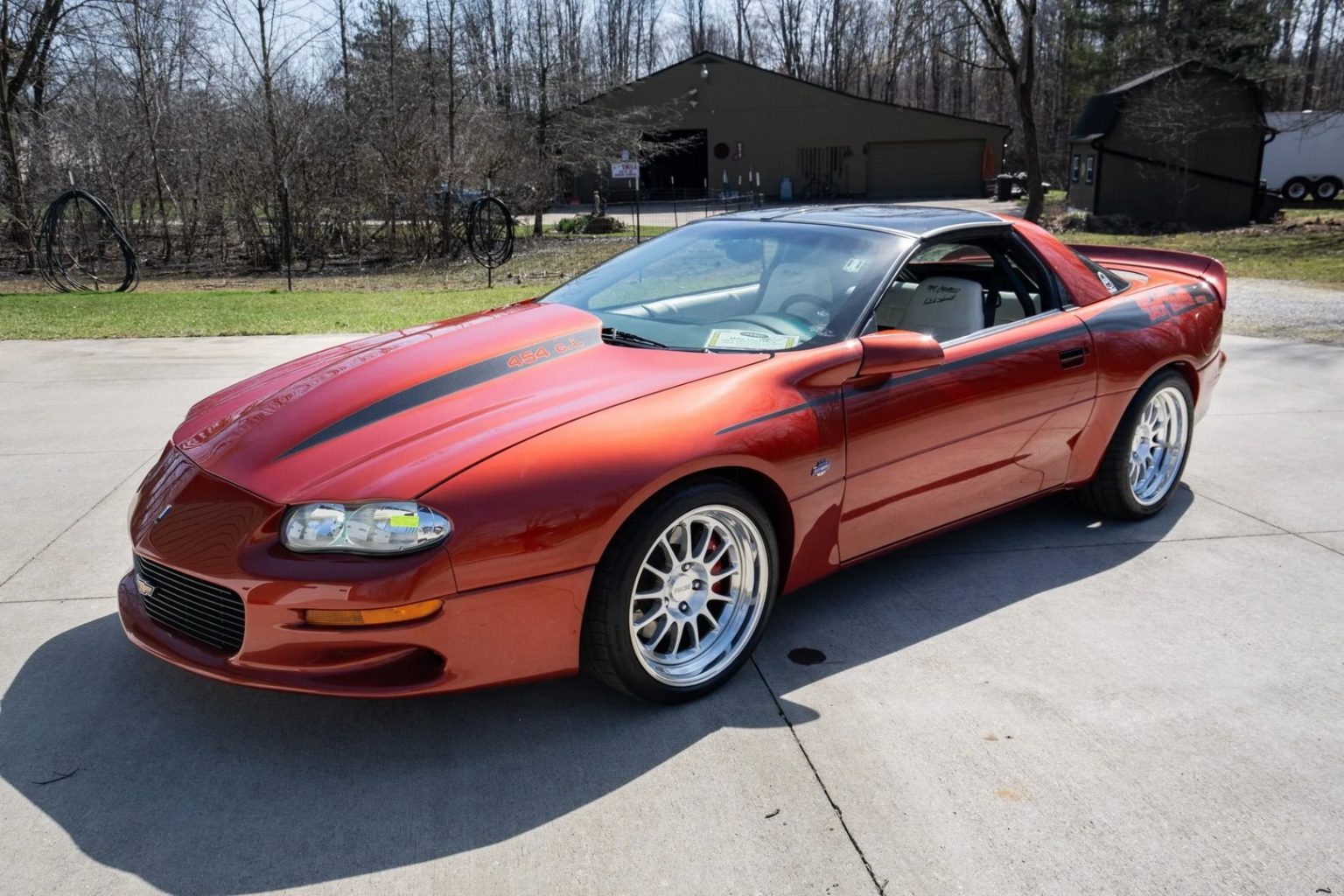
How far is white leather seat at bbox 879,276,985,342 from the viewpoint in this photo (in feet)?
12.9

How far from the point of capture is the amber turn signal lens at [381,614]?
2.46 m

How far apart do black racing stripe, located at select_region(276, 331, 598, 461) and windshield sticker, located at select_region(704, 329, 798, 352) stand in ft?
1.40

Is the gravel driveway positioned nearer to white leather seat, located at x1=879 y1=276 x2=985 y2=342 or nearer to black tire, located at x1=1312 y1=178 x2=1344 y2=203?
white leather seat, located at x1=879 y1=276 x2=985 y2=342

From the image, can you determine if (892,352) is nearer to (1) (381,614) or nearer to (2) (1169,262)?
(1) (381,614)

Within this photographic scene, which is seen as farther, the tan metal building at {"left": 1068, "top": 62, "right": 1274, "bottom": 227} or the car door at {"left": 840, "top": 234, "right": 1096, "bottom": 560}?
the tan metal building at {"left": 1068, "top": 62, "right": 1274, "bottom": 227}

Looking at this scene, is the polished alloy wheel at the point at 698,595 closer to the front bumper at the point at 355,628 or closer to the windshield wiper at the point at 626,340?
the front bumper at the point at 355,628

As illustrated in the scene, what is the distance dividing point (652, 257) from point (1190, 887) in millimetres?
3003

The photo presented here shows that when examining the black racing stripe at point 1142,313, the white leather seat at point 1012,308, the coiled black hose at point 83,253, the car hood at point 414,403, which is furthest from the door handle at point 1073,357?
the coiled black hose at point 83,253

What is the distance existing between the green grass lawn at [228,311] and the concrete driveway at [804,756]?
6852 millimetres

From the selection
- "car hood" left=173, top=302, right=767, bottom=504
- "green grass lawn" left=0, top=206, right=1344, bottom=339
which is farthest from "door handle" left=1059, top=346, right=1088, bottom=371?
"green grass lawn" left=0, top=206, right=1344, bottom=339

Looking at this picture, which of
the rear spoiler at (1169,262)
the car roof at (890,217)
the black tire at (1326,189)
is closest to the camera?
the car roof at (890,217)

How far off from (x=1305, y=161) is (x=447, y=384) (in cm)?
3703

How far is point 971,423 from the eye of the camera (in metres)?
3.55

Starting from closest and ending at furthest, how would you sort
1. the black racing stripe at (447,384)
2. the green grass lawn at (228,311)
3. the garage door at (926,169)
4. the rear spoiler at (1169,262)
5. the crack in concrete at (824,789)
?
the crack in concrete at (824,789)
the black racing stripe at (447,384)
the rear spoiler at (1169,262)
the green grass lawn at (228,311)
the garage door at (926,169)
